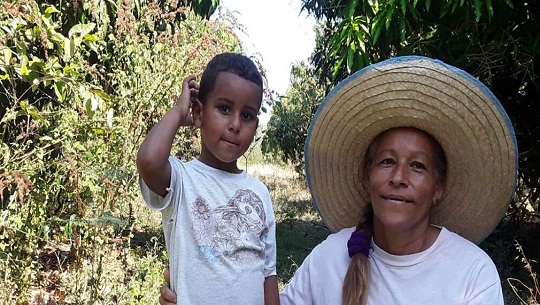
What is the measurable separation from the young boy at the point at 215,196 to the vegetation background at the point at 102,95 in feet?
4.03

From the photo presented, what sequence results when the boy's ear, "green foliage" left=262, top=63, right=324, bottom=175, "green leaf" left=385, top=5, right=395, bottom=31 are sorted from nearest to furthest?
1. the boy's ear
2. "green leaf" left=385, top=5, right=395, bottom=31
3. "green foliage" left=262, top=63, right=324, bottom=175

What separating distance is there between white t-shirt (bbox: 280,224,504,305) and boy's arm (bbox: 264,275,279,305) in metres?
0.04

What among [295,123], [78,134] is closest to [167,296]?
[78,134]

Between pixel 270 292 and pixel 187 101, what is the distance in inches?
24.4

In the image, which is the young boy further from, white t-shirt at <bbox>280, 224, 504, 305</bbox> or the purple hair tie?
the purple hair tie

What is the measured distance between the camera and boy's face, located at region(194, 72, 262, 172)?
158 cm

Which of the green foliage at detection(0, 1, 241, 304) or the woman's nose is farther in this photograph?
the green foliage at detection(0, 1, 241, 304)

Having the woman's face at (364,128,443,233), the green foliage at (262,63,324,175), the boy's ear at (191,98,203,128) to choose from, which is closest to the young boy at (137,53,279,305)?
the boy's ear at (191,98,203,128)

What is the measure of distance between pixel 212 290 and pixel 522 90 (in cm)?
453

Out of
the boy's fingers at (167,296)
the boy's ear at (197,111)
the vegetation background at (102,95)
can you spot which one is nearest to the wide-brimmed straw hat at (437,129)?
the boy's ear at (197,111)

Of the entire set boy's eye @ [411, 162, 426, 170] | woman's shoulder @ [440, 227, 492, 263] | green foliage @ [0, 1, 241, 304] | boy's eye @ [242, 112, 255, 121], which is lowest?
green foliage @ [0, 1, 241, 304]

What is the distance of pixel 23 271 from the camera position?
3209 mm

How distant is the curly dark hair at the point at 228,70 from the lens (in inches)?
63.8

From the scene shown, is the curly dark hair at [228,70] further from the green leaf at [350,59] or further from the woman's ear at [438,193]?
the green leaf at [350,59]
